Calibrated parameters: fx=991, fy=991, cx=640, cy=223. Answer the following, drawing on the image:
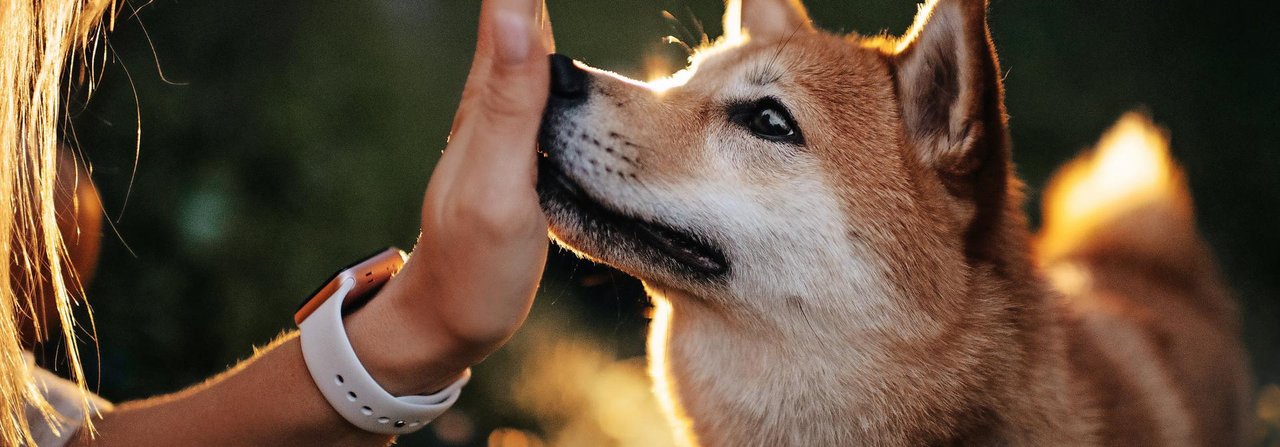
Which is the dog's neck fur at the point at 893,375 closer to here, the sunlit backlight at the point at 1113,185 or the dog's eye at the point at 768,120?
the dog's eye at the point at 768,120

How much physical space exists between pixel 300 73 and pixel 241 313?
2.29 feet

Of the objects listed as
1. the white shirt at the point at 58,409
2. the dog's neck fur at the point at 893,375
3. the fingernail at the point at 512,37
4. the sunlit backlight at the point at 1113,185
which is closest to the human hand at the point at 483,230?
the fingernail at the point at 512,37

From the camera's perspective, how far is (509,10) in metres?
1.02

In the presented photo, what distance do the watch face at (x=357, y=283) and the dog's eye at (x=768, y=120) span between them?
1.67ft

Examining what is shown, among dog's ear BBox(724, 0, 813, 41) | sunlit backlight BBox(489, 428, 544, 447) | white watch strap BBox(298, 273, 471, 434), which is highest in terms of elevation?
dog's ear BBox(724, 0, 813, 41)

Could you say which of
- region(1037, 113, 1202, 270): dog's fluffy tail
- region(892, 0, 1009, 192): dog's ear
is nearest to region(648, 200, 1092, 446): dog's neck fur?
region(892, 0, 1009, 192): dog's ear

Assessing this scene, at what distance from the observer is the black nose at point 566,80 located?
123cm

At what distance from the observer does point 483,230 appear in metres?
1.03

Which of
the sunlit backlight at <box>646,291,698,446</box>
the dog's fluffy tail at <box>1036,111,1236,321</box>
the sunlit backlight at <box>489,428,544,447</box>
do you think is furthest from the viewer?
the sunlit backlight at <box>489,428,544,447</box>

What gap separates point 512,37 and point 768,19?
72 centimetres

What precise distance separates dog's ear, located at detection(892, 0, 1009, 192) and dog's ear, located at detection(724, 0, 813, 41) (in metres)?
0.22

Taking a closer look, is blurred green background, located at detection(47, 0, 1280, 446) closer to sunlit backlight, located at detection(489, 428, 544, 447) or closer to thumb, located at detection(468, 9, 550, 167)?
sunlit backlight, located at detection(489, 428, 544, 447)

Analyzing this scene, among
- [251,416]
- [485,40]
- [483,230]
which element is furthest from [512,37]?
[251,416]

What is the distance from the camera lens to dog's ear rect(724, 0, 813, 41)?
1608 mm
